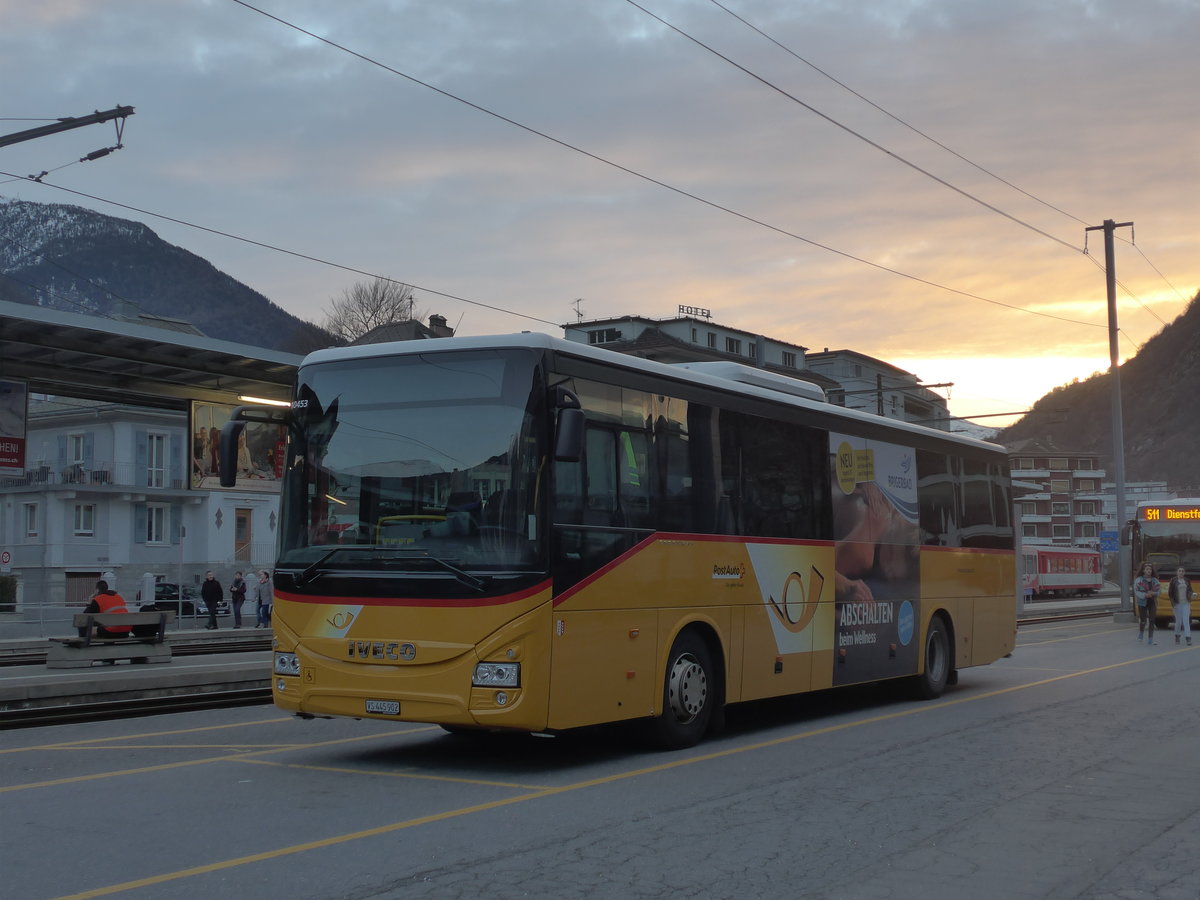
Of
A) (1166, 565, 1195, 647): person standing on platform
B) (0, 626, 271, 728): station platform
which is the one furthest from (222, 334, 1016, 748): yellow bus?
(1166, 565, 1195, 647): person standing on platform

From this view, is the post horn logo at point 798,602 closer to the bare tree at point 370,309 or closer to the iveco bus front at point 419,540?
the iveco bus front at point 419,540

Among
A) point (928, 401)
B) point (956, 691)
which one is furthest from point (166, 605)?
point (928, 401)

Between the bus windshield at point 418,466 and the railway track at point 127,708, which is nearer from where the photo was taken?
the bus windshield at point 418,466

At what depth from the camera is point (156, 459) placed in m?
59.5

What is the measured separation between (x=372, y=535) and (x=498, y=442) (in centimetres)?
120

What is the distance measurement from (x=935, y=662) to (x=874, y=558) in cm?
241

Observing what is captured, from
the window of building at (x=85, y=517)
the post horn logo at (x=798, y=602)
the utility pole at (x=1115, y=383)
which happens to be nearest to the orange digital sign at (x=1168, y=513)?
the utility pole at (x=1115, y=383)

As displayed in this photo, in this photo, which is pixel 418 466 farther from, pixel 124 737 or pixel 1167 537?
pixel 1167 537

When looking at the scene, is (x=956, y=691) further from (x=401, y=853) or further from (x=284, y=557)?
(x=401, y=853)

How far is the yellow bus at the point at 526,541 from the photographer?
9586 millimetres

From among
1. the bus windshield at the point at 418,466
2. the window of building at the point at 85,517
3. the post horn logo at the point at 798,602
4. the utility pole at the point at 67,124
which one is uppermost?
the utility pole at the point at 67,124

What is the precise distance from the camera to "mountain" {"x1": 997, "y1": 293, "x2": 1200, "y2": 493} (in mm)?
167375

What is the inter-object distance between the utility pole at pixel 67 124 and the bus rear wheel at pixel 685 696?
7.88 meters

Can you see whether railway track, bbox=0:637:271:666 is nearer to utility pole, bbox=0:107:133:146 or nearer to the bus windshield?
utility pole, bbox=0:107:133:146
